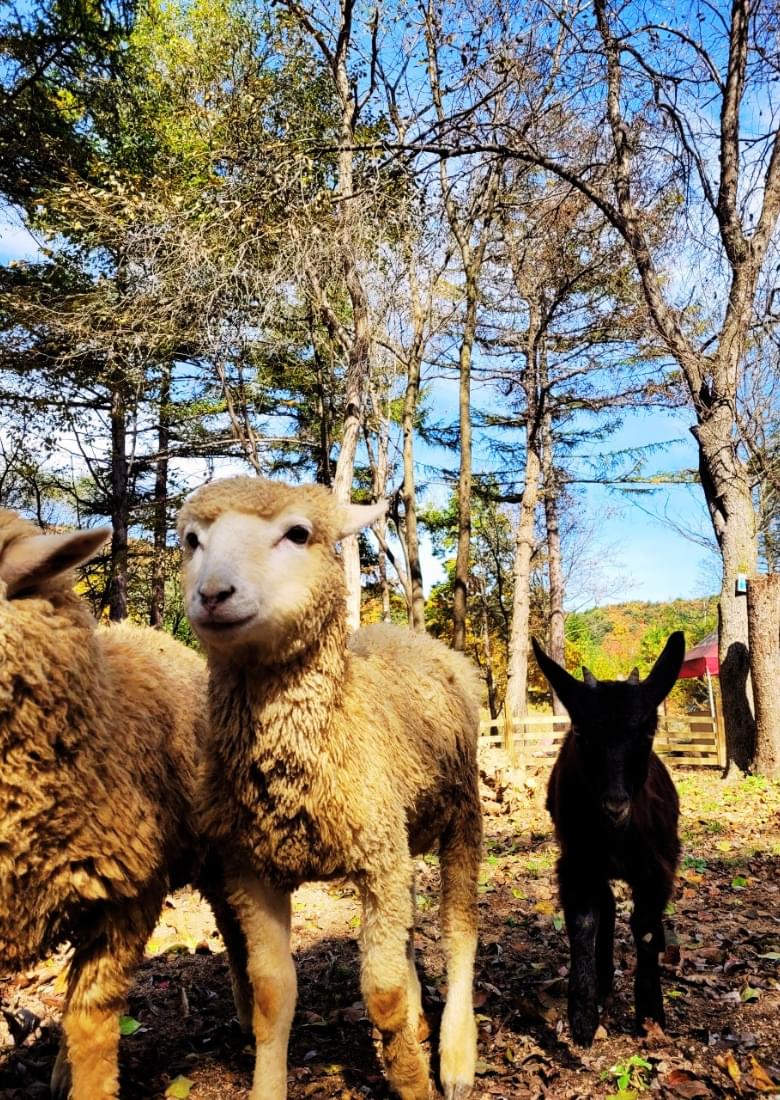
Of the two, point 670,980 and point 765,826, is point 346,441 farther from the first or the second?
point 670,980

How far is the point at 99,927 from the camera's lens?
2.90m

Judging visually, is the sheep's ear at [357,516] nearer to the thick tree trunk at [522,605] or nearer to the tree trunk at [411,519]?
the tree trunk at [411,519]

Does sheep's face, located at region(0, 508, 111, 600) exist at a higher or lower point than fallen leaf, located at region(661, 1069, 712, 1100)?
higher

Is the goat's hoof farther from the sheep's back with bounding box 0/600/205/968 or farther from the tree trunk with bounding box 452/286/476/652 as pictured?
the tree trunk with bounding box 452/286/476/652

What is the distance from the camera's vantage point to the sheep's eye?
10.1 feet

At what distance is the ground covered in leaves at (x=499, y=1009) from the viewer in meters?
3.63

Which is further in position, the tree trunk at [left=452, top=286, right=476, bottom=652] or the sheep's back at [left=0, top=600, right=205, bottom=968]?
the tree trunk at [left=452, top=286, right=476, bottom=652]

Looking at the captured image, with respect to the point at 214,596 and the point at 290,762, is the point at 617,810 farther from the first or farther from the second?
the point at 214,596

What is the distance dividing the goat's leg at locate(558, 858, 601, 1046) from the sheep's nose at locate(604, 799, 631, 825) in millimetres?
597

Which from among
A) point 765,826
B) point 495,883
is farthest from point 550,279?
point 495,883

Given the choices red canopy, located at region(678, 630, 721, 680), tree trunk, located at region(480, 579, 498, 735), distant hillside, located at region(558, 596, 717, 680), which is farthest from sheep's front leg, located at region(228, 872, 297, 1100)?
tree trunk, located at region(480, 579, 498, 735)

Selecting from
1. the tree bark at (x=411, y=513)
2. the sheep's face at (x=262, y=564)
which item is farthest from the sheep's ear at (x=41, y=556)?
the tree bark at (x=411, y=513)

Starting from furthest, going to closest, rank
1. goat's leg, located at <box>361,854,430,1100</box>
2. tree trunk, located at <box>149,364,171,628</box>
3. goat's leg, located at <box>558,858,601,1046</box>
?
1. tree trunk, located at <box>149,364,171,628</box>
2. goat's leg, located at <box>558,858,601,1046</box>
3. goat's leg, located at <box>361,854,430,1100</box>

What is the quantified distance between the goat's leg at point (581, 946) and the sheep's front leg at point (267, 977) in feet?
4.74
